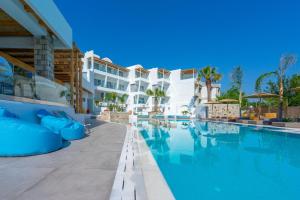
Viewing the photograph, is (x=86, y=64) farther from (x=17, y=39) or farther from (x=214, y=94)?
(x=214, y=94)

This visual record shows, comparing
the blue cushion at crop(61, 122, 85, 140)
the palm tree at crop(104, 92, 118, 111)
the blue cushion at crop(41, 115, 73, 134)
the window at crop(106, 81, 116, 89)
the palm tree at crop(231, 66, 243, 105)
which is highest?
the palm tree at crop(231, 66, 243, 105)

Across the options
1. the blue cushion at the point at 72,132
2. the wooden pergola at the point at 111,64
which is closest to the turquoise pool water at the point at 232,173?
the blue cushion at the point at 72,132

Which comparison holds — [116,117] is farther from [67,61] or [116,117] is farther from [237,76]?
[237,76]

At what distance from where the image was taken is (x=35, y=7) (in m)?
6.26

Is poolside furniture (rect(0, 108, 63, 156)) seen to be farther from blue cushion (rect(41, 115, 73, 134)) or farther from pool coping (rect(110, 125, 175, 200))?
pool coping (rect(110, 125, 175, 200))

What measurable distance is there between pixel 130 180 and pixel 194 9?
91.4 feet

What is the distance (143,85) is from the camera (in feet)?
135

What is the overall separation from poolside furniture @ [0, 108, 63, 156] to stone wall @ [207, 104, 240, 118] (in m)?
26.4

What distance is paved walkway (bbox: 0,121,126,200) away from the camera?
249 cm

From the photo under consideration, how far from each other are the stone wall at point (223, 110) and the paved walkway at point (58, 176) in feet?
85.7

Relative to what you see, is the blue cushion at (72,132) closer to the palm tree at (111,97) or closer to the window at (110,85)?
the palm tree at (111,97)

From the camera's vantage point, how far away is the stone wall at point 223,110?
27125 mm

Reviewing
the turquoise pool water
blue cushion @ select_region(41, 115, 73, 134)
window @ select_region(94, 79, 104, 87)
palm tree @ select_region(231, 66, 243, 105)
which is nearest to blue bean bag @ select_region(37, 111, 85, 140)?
blue cushion @ select_region(41, 115, 73, 134)

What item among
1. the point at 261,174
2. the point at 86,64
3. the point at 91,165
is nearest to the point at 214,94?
the point at 86,64
